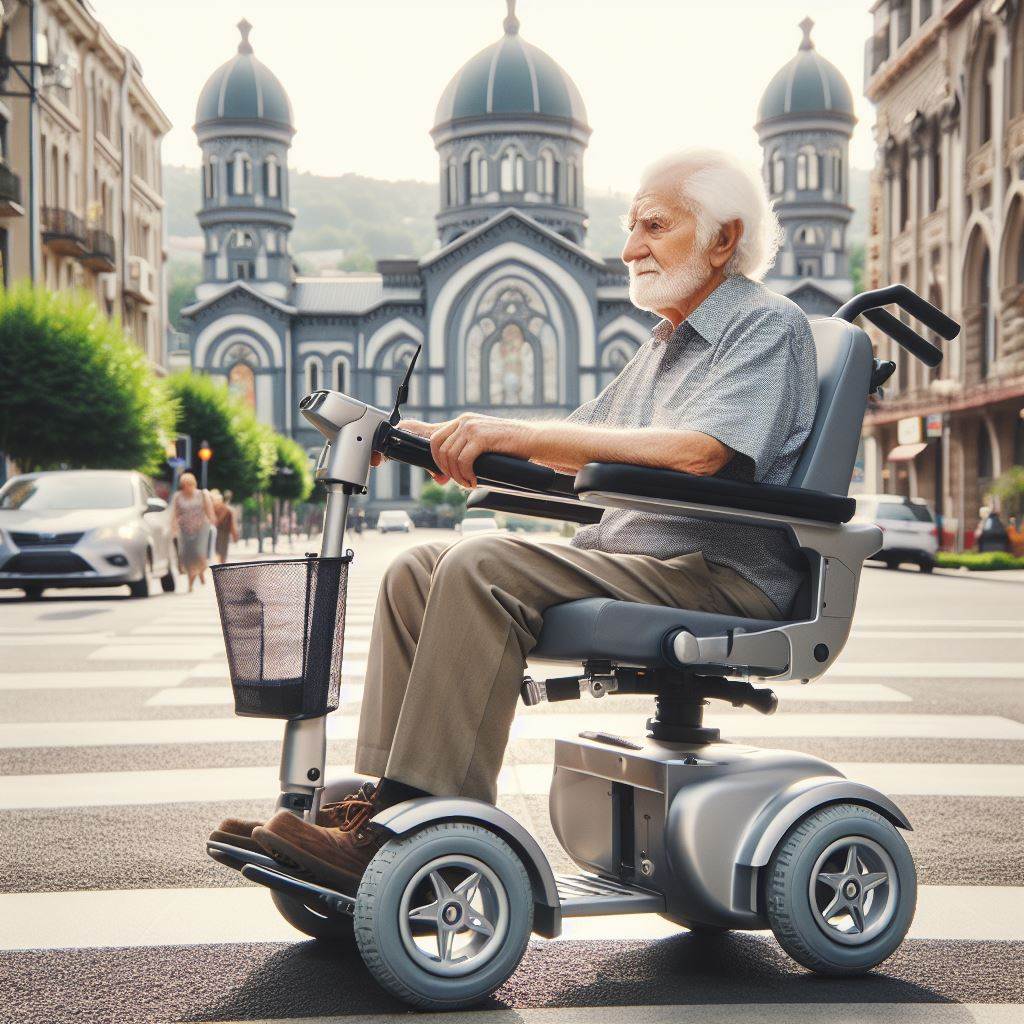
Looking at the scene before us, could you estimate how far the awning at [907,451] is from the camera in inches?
1764

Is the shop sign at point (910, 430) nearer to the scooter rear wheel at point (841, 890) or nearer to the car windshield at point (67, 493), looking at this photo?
the car windshield at point (67, 493)

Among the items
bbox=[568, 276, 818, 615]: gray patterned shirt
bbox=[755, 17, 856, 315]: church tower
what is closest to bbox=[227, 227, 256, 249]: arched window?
bbox=[755, 17, 856, 315]: church tower

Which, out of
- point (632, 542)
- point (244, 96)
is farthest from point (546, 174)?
point (632, 542)

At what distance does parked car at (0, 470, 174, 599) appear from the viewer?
1662 cm

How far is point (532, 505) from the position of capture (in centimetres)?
364

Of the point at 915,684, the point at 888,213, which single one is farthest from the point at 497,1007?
the point at 888,213

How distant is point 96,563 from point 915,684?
10689 mm

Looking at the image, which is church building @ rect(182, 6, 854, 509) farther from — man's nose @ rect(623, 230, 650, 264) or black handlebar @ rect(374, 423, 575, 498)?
black handlebar @ rect(374, 423, 575, 498)

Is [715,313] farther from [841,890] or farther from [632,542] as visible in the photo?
[841,890]

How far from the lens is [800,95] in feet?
294

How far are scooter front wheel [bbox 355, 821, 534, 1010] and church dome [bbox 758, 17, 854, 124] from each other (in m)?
90.7

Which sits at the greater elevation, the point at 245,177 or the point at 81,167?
the point at 245,177

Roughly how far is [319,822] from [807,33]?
9693cm

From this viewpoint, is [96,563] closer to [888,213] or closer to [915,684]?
[915,684]
